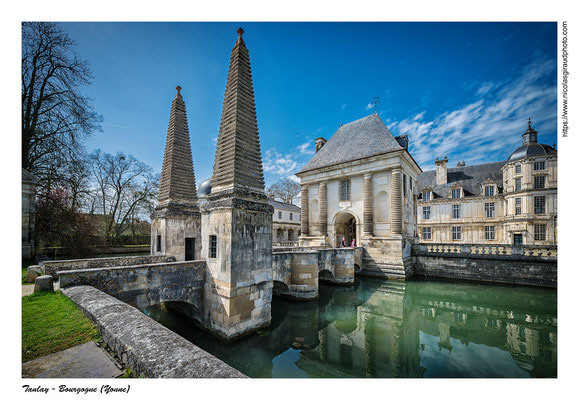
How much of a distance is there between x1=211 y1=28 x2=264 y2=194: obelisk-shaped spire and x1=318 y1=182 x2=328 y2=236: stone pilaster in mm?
12996

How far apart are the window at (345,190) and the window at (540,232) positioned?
63.1ft

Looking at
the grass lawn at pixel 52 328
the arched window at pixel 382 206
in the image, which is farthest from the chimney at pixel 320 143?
the grass lawn at pixel 52 328

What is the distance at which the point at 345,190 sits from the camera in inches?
771

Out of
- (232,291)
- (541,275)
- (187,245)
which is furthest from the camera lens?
(541,275)

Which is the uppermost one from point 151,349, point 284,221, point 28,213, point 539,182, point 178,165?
point 539,182

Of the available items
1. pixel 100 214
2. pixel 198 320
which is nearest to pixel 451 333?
pixel 198 320

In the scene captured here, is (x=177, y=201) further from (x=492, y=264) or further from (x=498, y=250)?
(x=498, y=250)

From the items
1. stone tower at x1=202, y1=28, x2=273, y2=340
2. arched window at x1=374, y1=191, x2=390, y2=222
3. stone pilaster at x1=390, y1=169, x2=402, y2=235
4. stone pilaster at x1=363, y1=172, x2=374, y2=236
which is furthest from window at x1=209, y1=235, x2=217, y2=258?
arched window at x1=374, y1=191, x2=390, y2=222

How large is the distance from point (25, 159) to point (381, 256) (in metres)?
21.5

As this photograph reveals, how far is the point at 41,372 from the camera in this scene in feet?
7.94

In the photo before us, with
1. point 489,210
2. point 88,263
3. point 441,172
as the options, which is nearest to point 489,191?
point 489,210

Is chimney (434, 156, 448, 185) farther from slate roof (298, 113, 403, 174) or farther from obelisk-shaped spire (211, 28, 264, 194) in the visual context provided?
obelisk-shaped spire (211, 28, 264, 194)

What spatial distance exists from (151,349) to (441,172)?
34841 millimetres

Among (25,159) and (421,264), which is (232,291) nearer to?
(25,159)
